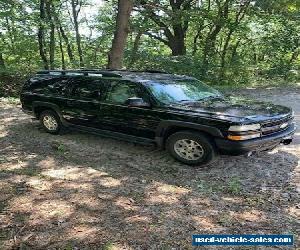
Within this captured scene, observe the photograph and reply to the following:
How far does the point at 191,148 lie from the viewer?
Result: 6227mm

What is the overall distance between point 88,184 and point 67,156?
160cm

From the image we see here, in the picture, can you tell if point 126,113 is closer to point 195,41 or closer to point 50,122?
point 50,122

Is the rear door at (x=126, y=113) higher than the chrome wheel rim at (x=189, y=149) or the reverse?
higher

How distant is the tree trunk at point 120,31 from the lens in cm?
1198

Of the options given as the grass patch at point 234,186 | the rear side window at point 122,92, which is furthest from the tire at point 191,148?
the rear side window at point 122,92

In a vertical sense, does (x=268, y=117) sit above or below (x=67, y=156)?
above

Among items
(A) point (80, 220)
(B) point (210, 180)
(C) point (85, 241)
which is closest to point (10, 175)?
(A) point (80, 220)

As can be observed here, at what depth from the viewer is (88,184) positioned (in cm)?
553

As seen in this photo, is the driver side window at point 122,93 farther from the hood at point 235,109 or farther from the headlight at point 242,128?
the headlight at point 242,128

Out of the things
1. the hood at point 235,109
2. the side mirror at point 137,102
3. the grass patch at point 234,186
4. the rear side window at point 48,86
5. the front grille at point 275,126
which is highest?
the rear side window at point 48,86

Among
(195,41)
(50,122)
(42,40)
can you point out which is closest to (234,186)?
(50,122)

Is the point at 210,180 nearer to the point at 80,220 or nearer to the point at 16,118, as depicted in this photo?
the point at 80,220

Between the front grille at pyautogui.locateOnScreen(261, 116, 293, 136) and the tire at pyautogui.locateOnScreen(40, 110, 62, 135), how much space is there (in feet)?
15.5

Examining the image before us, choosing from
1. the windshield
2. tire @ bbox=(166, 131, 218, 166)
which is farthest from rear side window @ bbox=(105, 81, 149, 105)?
tire @ bbox=(166, 131, 218, 166)
